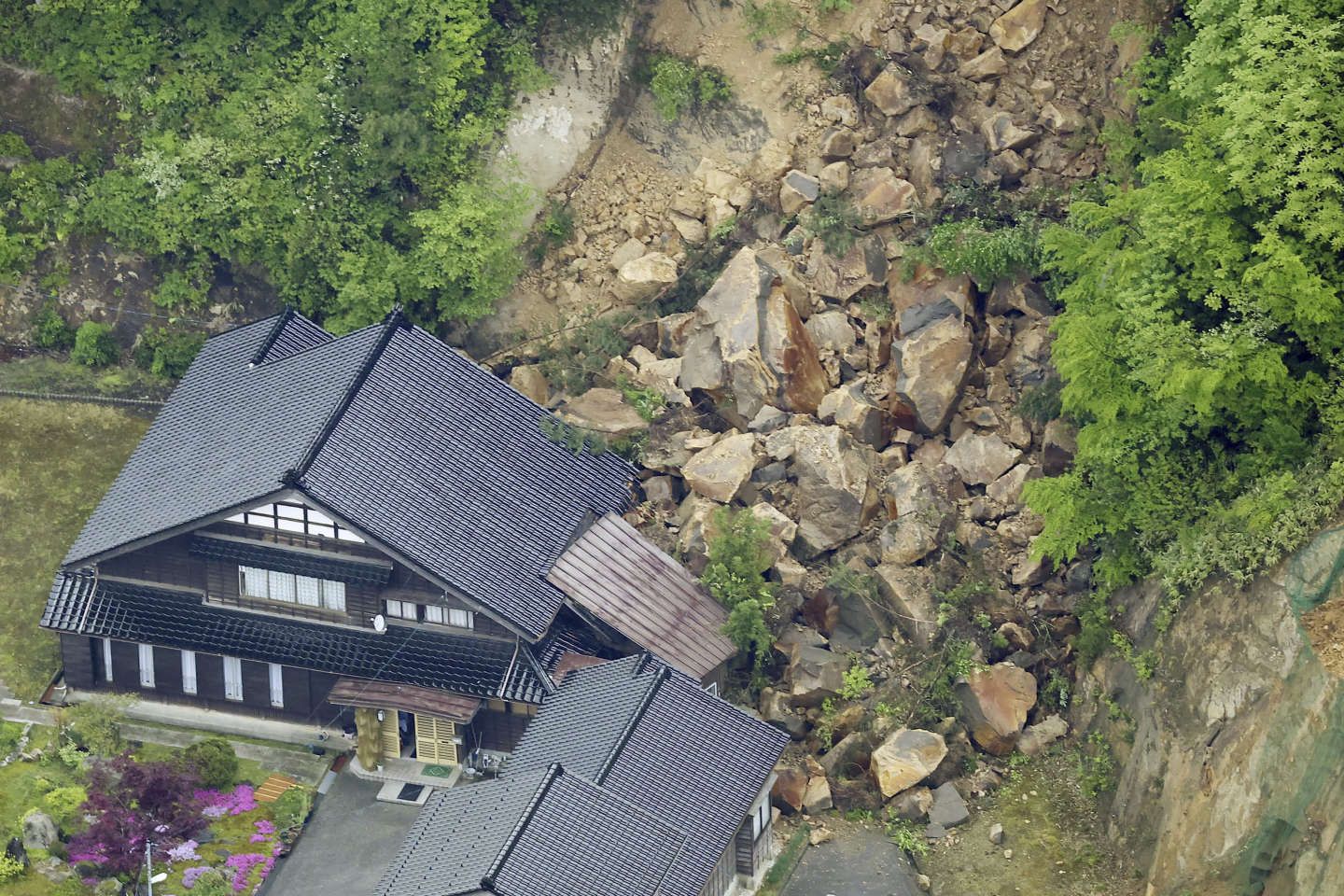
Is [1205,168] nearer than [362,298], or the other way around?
[1205,168]

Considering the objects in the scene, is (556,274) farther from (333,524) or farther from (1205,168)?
(1205,168)

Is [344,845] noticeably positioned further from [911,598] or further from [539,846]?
[911,598]

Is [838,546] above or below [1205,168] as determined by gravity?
below

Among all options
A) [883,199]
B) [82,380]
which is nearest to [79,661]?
[82,380]

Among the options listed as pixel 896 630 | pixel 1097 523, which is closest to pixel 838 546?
pixel 896 630

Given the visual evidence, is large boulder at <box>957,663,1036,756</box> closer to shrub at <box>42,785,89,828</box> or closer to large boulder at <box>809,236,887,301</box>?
large boulder at <box>809,236,887,301</box>

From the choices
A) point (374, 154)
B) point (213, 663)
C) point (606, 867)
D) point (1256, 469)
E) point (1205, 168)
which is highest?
point (1205, 168)

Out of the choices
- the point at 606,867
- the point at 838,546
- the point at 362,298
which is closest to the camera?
the point at 606,867
